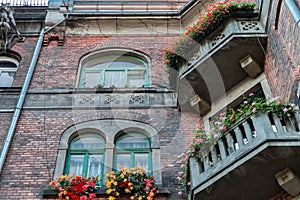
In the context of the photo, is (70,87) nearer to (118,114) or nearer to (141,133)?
(118,114)

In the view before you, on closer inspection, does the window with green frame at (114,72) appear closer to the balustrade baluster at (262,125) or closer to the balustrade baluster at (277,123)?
the balustrade baluster at (262,125)

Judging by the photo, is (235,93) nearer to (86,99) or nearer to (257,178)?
(257,178)

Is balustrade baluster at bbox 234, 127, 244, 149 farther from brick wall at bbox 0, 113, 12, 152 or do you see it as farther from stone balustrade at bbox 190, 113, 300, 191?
brick wall at bbox 0, 113, 12, 152

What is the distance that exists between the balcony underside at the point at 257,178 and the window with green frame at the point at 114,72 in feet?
18.0

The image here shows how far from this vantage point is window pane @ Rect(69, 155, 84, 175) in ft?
33.3

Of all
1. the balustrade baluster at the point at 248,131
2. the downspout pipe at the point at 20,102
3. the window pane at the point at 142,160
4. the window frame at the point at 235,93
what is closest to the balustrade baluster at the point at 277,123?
the balustrade baluster at the point at 248,131

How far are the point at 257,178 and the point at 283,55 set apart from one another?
294cm

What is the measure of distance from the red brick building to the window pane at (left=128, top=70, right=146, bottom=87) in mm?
35

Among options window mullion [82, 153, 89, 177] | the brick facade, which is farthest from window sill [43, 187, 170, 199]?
window mullion [82, 153, 89, 177]

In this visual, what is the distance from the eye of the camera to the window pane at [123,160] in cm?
1037

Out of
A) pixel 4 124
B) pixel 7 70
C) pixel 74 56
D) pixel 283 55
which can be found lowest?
pixel 283 55

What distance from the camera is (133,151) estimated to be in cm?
1071

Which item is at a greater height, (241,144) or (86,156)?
(86,156)

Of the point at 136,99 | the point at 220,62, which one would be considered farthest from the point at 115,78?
the point at 220,62
